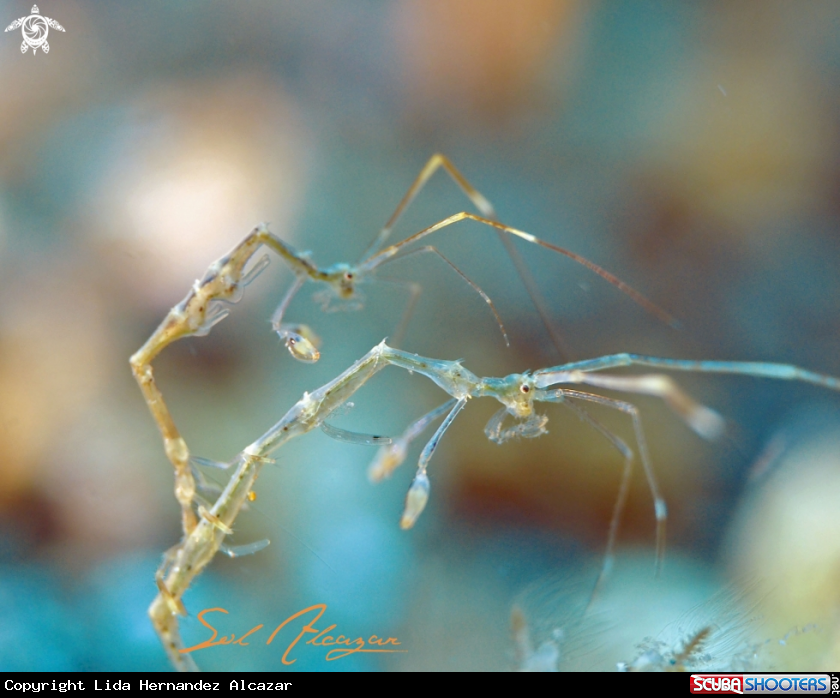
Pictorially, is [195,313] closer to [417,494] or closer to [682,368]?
[417,494]

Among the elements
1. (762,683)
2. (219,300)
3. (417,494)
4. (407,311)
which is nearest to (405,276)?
→ (407,311)

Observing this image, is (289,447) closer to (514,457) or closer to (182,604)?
(182,604)

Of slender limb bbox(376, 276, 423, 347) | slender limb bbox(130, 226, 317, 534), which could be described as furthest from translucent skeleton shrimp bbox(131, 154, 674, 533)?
slender limb bbox(376, 276, 423, 347)

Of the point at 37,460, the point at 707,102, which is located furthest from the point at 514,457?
the point at 37,460

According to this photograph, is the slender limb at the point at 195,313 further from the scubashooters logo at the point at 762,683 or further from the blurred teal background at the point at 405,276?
the scubashooters logo at the point at 762,683

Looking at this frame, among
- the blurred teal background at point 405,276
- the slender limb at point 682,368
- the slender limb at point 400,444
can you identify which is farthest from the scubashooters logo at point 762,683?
the slender limb at point 400,444

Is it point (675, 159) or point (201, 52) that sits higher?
point (201, 52)

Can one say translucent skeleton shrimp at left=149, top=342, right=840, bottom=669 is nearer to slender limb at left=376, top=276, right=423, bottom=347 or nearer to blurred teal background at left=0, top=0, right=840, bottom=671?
blurred teal background at left=0, top=0, right=840, bottom=671

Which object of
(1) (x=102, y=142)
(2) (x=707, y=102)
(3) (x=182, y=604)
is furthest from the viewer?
(2) (x=707, y=102)
